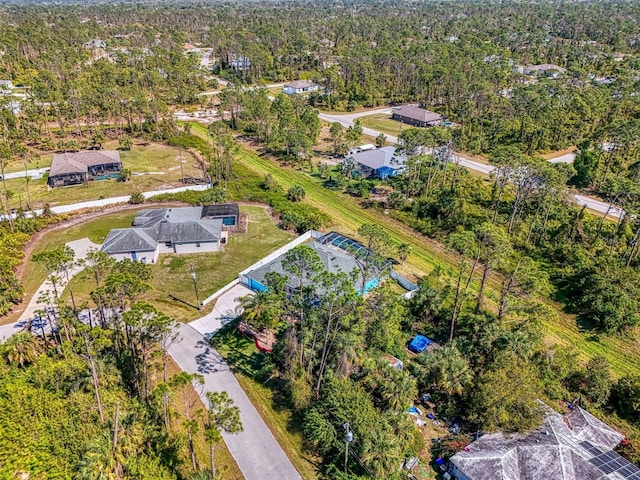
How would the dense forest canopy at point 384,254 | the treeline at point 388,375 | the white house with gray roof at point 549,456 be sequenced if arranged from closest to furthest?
the white house with gray roof at point 549,456 → the treeline at point 388,375 → the dense forest canopy at point 384,254

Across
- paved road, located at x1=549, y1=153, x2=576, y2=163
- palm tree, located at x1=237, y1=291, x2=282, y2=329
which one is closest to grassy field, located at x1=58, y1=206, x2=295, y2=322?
palm tree, located at x1=237, y1=291, x2=282, y2=329

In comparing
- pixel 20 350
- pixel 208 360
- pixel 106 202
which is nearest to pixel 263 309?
pixel 208 360

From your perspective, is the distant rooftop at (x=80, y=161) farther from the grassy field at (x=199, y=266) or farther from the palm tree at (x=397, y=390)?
the palm tree at (x=397, y=390)

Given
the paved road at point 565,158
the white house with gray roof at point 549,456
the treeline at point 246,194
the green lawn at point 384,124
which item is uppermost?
the paved road at point 565,158

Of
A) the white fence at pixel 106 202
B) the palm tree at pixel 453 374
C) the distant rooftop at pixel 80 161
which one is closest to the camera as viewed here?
the palm tree at pixel 453 374

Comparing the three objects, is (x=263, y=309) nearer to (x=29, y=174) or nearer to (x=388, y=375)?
(x=388, y=375)

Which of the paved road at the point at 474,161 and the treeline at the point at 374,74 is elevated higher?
the treeline at the point at 374,74

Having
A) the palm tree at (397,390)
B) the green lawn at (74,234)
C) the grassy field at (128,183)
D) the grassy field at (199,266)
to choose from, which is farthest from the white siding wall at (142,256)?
the palm tree at (397,390)
